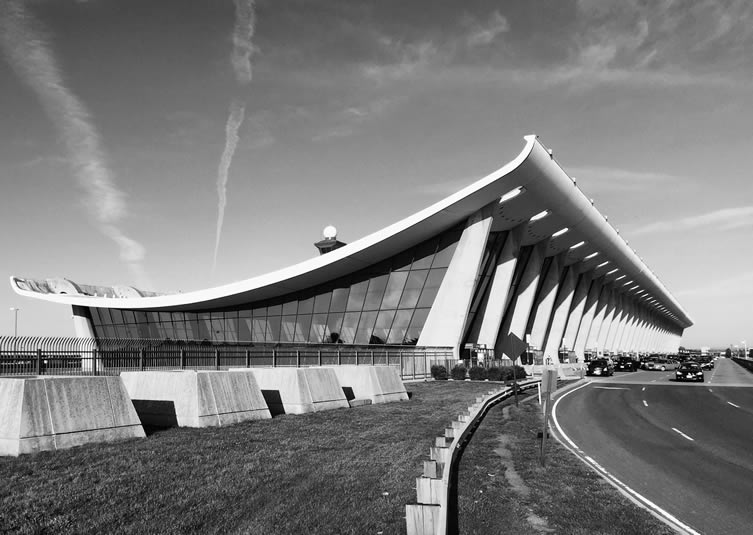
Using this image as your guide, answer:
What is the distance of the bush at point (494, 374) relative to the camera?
33750 mm

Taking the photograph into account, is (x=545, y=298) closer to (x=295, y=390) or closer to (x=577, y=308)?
(x=577, y=308)

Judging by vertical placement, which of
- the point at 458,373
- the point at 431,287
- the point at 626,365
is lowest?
the point at 458,373

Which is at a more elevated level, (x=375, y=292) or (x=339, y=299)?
(x=375, y=292)

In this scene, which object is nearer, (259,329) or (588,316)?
(259,329)

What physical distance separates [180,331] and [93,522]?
142ft

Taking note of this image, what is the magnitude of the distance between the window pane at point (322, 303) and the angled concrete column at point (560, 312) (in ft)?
92.1

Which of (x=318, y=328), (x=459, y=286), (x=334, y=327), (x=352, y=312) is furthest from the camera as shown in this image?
(x=318, y=328)

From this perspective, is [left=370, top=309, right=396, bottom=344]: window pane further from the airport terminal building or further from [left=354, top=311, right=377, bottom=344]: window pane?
[left=354, top=311, right=377, bottom=344]: window pane

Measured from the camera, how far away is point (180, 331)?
4819cm

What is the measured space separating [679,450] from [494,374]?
20.8 metres

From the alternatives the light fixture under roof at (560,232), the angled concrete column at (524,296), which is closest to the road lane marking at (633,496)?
the angled concrete column at (524,296)

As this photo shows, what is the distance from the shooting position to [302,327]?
1676 inches

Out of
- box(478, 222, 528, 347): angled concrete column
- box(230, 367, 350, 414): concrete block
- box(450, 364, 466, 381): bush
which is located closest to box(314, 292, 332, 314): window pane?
box(478, 222, 528, 347): angled concrete column

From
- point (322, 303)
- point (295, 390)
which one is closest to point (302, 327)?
point (322, 303)
